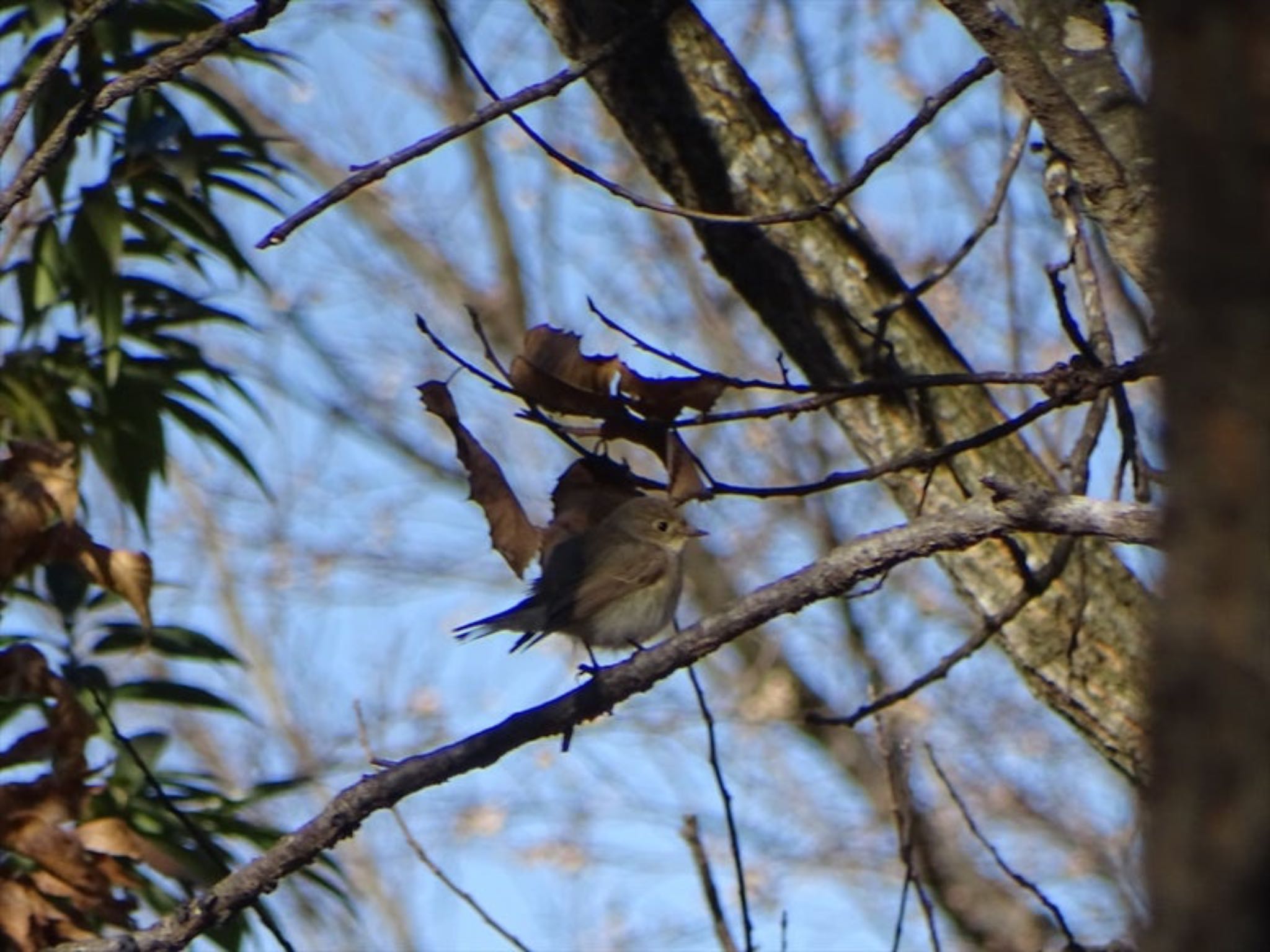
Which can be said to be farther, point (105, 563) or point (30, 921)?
point (105, 563)

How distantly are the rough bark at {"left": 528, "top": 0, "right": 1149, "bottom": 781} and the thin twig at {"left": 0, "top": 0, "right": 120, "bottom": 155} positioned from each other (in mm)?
1211

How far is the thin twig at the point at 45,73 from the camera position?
271 centimetres

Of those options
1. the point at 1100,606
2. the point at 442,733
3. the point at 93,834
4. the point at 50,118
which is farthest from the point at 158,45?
the point at 442,733

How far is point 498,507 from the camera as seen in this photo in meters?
2.94

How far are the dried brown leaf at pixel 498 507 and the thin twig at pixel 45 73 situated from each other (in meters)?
0.72

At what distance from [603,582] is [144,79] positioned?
85.2 inches

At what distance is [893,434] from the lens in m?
3.77

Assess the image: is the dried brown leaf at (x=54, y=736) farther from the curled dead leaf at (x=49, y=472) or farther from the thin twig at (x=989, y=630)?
the thin twig at (x=989, y=630)

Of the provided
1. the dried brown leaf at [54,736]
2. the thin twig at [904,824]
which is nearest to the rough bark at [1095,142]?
the thin twig at [904,824]

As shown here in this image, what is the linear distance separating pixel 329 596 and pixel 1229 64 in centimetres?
1566

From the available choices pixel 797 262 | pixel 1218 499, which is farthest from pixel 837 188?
pixel 1218 499

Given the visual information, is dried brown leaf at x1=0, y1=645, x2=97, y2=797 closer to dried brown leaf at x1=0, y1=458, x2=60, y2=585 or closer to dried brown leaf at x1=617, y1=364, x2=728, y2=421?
dried brown leaf at x1=0, y1=458, x2=60, y2=585

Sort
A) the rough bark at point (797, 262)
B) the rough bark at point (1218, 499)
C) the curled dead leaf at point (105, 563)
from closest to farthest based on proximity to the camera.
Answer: the rough bark at point (1218, 499) → the curled dead leaf at point (105, 563) → the rough bark at point (797, 262)

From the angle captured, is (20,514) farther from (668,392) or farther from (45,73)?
(668,392)
